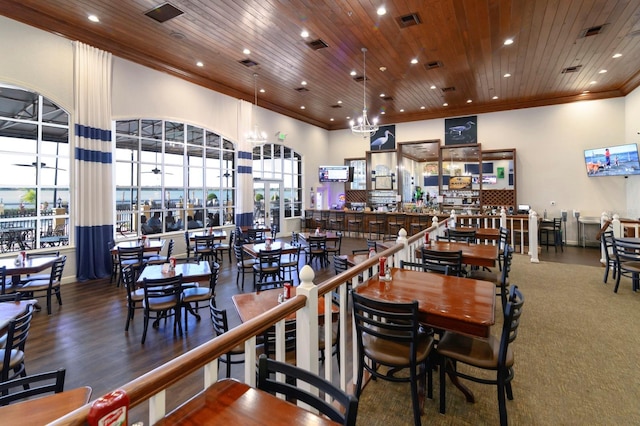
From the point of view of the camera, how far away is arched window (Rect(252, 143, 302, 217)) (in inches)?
449

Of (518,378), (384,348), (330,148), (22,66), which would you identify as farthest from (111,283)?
(330,148)

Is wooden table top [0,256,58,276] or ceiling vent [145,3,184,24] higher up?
ceiling vent [145,3,184,24]

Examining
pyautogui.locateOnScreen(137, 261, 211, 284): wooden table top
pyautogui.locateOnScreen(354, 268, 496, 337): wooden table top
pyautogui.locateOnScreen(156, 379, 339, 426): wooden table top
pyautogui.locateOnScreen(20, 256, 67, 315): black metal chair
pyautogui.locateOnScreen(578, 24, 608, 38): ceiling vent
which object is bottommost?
pyautogui.locateOnScreen(20, 256, 67, 315): black metal chair

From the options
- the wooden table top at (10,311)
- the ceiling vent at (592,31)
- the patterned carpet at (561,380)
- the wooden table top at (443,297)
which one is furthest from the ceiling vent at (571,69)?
the wooden table top at (10,311)

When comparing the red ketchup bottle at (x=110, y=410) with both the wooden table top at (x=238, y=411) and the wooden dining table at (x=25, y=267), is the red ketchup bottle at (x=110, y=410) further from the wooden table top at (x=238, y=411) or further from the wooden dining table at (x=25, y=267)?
the wooden dining table at (x=25, y=267)

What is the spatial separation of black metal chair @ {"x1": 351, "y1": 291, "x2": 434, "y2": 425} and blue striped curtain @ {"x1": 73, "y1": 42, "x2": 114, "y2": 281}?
626cm

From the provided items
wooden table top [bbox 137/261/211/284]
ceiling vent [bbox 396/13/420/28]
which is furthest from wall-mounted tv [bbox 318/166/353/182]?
wooden table top [bbox 137/261/211/284]

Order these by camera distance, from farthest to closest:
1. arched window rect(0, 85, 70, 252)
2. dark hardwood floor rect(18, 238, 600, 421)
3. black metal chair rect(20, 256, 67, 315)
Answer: arched window rect(0, 85, 70, 252) → black metal chair rect(20, 256, 67, 315) → dark hardwood floor rect(18, 238, 600, 421)

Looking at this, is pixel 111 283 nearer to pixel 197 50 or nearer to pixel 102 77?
pixel 102 77

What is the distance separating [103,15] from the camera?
5445mm

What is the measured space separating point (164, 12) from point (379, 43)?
396 cm

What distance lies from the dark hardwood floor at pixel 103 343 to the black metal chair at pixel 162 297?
0.24 metres

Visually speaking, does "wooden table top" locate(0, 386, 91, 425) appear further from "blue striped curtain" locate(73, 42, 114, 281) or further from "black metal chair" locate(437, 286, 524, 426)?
"blue striped curtain" locate(73, 42, 114, 281)

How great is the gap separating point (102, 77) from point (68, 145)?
1.55 m
